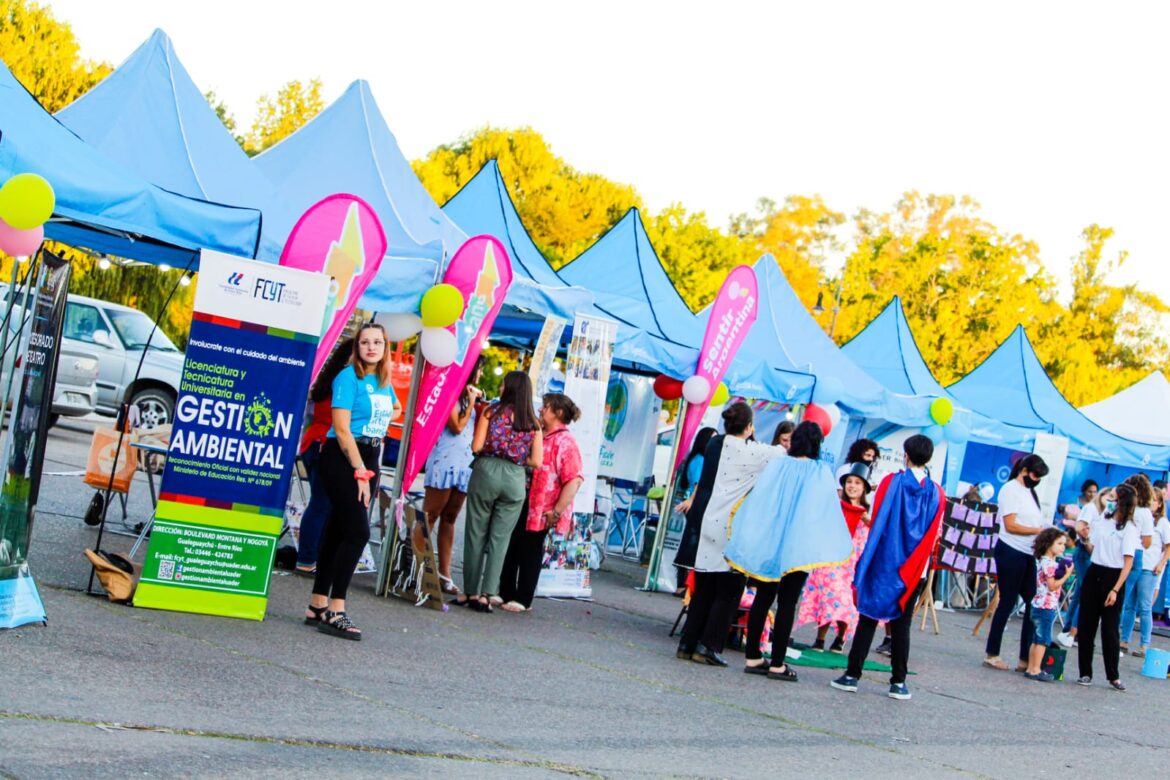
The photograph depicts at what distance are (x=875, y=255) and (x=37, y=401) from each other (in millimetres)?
38720

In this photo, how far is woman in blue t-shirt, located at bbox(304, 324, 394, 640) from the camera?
25.3 ft

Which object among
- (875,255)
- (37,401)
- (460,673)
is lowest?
(460,673)

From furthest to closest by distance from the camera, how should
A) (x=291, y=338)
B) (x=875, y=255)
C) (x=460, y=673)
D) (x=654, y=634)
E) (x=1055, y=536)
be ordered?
(x=875, y=255), (x=1055, y=536), (x=654, y=634), (x=291, y=338), (x=460, y=673)

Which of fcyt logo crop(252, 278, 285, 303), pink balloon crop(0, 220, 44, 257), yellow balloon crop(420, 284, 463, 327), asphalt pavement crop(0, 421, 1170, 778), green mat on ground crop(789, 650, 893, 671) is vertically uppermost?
yellow balloon crop(420, 284, 463, 327)

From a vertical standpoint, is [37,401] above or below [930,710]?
above

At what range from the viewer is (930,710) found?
9055 mm

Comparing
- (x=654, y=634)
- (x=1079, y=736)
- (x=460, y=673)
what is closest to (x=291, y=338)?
(x=460, y=673)

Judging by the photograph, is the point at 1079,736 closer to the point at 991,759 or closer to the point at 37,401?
Result: the point at 991,759

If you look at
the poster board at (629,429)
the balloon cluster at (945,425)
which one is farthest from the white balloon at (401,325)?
the balloon cluster at (945,425)

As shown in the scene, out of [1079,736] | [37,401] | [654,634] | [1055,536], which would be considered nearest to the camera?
[37,401]

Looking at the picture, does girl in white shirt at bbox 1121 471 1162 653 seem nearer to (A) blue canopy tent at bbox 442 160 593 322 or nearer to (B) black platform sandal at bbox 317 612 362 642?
(A) blue canopy tent at bbox 442 160 593 322

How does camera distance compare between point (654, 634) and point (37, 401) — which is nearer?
point (37, 401)

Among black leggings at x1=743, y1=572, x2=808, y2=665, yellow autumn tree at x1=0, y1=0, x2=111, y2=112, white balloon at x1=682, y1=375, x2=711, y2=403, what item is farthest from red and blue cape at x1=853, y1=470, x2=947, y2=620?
yellow autumn tree at x1=0, y1=0, x2=111, y2=112

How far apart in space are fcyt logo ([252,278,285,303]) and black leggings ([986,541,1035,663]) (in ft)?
22.9
